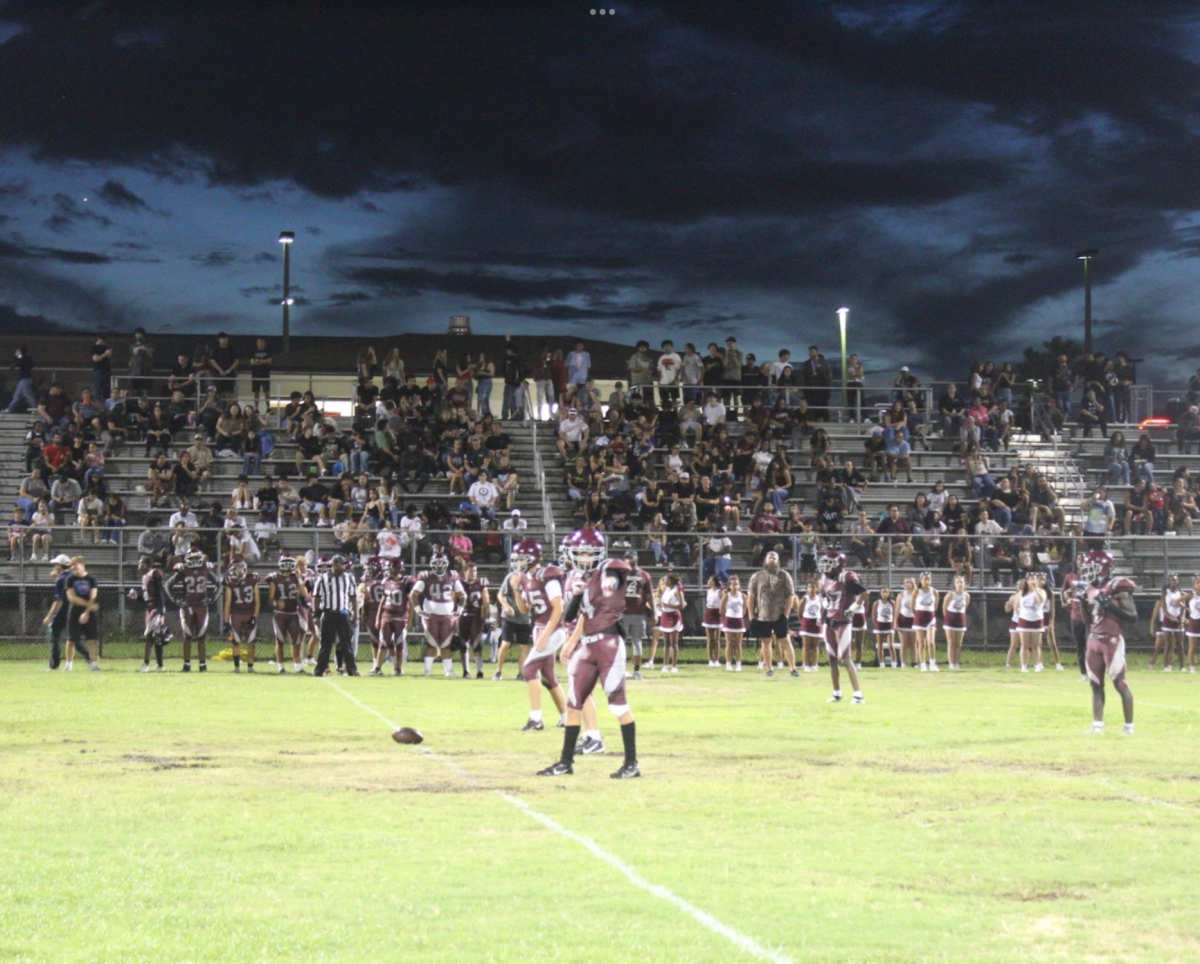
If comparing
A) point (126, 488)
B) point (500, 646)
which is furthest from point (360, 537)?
point (126, 488)

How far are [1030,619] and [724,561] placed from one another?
6.21 m

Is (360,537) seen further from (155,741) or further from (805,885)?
(805,885)

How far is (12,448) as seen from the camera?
120ft

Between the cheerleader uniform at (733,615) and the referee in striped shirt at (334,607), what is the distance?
7.38 meters

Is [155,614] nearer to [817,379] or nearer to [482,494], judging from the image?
[482,494]

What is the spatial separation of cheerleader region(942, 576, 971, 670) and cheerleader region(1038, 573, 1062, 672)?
1.52 meters

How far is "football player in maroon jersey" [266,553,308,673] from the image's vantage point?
2600 centimetres

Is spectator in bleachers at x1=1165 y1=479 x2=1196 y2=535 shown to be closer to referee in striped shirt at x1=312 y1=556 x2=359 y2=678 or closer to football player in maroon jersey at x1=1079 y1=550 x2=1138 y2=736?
referee in striped shirt at x1=312 y1=556 x2=359 y2=678

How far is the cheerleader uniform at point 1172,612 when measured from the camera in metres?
29.4

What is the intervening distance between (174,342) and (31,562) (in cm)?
2631

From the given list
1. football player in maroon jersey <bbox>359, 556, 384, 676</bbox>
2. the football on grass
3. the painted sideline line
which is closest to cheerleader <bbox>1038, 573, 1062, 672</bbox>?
football player in maroon jersey <bbox>359, 556, 384, 676</bbox>

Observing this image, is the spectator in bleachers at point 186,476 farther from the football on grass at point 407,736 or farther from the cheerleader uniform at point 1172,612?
the cheerleader uniform at point 1172,612

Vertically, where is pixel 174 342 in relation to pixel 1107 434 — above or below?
above

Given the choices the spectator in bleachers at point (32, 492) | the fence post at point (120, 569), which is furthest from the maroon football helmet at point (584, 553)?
the spectator in bleachers at point (32, 492)
